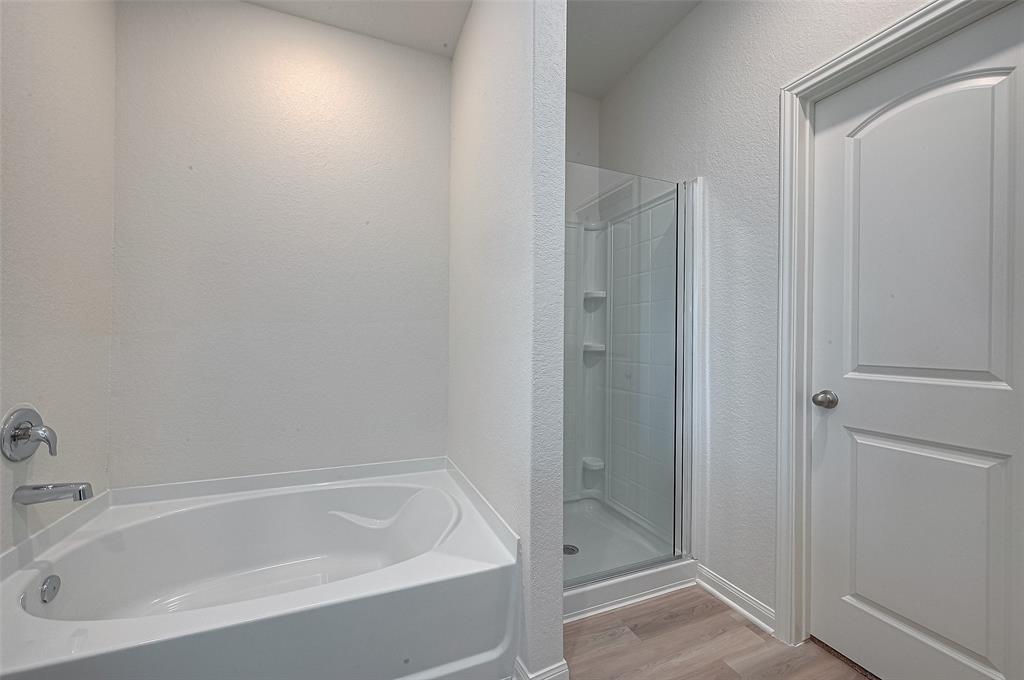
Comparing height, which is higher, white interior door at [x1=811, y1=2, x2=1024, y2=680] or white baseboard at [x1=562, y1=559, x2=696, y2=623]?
white interior door at [x1=811, y1=2, x2=1024, y2=680]

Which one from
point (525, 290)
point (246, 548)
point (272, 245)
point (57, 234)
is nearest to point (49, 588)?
point (246, 548)

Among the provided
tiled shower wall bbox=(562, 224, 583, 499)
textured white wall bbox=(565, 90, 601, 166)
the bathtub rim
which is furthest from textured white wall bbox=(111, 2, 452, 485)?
textured white wall bbox=(565, 90, 601, 166)

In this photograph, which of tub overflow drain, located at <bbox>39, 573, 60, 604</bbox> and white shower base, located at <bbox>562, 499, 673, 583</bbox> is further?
white shower base, located at <bbox>562, 499, 673, 583</bbox>

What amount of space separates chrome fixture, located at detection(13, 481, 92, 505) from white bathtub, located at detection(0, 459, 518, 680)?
5.7 inches

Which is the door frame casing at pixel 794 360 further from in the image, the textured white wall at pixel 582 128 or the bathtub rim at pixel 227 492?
the textured white wall at pixel 582 128

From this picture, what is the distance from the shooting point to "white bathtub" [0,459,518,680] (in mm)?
979

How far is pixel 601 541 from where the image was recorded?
1.96m

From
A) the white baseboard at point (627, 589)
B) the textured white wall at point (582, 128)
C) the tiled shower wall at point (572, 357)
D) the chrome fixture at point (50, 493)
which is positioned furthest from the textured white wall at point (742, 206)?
the chrome fixture at point (50, 493)

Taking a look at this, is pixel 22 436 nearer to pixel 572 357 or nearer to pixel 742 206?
pixel 572 357

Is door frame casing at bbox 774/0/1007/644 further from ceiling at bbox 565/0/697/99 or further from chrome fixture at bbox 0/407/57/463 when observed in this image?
chrome fixture at bbox 0/407/57/463

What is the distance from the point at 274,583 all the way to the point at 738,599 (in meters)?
1.81

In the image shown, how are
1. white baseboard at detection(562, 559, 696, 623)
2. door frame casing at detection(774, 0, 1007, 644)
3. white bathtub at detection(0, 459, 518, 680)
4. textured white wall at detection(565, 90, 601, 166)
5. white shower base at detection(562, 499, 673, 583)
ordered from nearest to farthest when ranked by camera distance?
1. white bathtub at detection(0, 459, 518, 680)
2. door frame casing at detection(774, 0, 1007, 644)
3. white baseboard at detection(562, 559, 696, 623)
4. white shower base at detection(562, 499, 673, 583)
5. textured white wall at detection(565, 90, 601, 166)

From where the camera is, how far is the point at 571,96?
261 centimetres

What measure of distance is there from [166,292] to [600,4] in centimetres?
223
